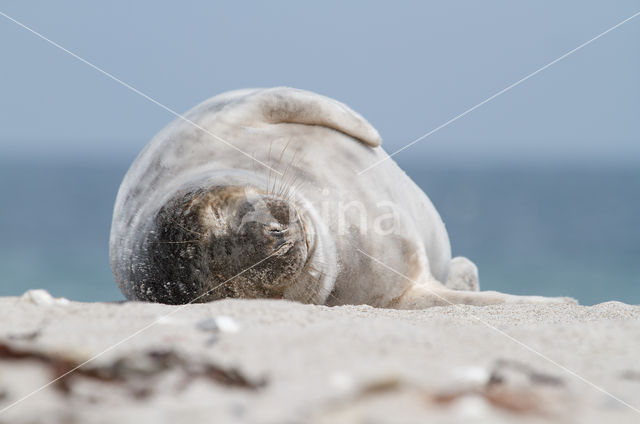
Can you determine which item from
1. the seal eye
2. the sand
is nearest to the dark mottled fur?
the seal eye

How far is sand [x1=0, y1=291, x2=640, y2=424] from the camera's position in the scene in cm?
153

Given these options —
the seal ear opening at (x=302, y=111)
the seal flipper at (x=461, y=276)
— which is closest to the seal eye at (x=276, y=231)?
the seal ear opening at (x=302, y=111)

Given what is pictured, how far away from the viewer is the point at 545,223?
36.0 metres

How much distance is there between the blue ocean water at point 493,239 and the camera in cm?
2142

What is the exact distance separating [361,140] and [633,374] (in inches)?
120

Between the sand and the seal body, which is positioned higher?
the seal body

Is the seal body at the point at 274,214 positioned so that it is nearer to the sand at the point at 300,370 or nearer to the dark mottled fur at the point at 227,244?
the dark mottled fur at the point at 227,244

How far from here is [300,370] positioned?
5.67ft

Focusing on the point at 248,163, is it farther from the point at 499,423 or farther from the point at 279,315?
the point at 499,423

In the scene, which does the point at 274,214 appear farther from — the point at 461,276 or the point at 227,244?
the point at 461,276

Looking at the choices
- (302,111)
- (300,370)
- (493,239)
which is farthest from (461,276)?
(493,239)

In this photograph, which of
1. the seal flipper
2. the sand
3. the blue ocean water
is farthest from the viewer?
the blue ocean water

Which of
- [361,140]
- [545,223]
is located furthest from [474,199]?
[361,140]

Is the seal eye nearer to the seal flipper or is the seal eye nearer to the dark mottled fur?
the dark mottled fur
